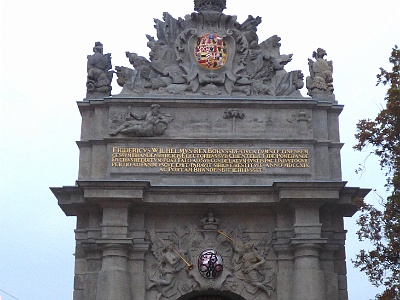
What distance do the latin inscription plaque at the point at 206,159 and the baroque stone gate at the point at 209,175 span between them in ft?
0.11

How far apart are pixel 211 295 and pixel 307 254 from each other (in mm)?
3040

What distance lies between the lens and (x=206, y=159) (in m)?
21.4

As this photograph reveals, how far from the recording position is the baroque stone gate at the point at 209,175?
20.3 meters

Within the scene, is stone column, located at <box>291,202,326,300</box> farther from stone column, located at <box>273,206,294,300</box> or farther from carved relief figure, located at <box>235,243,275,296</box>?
carved relief figure, located at <box>235,243,275,296</box>

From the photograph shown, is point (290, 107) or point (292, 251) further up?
point (290, 107)

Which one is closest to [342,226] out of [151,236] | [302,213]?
[302,213]

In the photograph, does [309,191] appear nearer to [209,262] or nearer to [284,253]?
[284,253]

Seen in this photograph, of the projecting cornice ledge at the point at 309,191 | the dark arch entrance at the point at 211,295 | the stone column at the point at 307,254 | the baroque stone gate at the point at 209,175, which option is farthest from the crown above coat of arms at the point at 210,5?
the dark arch entrance at the point at 211,295

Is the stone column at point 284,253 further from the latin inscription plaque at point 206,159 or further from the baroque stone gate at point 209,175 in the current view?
the latin inscription plaque at point 206,159

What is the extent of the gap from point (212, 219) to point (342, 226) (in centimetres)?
379

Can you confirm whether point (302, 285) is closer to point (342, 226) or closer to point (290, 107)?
point (342, 226)

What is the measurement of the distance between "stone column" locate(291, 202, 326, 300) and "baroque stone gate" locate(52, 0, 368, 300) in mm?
30

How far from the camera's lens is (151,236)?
20922mm

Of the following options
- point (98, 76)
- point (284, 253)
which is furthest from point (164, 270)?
point (98, 76)
